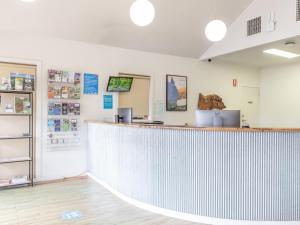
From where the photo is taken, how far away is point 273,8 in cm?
449

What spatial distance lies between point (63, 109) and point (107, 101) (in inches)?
35.0

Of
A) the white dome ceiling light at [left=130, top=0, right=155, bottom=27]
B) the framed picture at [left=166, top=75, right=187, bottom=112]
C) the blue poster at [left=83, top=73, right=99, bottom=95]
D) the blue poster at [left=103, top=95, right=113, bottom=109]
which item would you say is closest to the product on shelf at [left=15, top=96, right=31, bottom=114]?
the blue poster at [left=83, top=73, right=99, bottom=95]

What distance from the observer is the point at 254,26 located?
4.84 meters

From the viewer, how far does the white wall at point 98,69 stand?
4.40 metres

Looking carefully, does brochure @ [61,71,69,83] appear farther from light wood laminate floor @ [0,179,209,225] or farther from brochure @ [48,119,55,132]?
light wood laminate floor @ [0,179,209,225]

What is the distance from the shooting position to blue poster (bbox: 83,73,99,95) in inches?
190

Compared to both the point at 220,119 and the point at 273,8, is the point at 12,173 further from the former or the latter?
the point at 273,8

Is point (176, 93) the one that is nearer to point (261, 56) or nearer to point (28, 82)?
point (261, 56)

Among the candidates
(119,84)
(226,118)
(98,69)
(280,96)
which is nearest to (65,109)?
(98,69)

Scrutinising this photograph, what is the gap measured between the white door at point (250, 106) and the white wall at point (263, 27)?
2.13 metres

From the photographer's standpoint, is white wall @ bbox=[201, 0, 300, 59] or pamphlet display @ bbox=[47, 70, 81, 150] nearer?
white wall @ bbox=[201, 0, 300, 59]

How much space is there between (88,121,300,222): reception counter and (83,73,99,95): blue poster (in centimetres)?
204

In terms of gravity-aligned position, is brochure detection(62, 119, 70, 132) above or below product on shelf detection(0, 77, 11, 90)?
below

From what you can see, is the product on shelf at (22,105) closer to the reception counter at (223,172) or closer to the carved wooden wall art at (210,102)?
the reception counter at (223,172)
